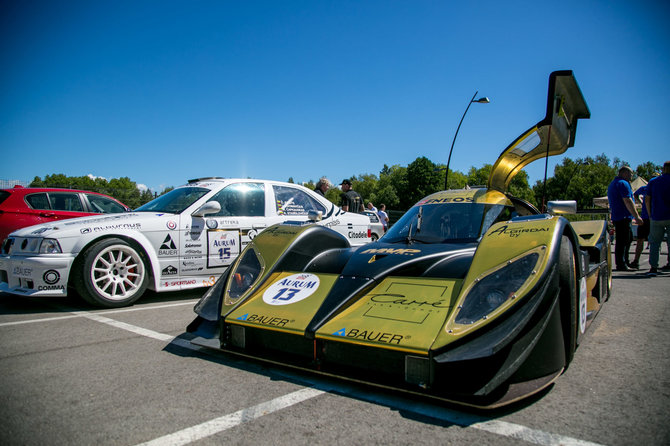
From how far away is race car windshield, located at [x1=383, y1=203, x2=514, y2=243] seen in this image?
3346 millimetres

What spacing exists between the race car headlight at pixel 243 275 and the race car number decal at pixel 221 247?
2062 millimetres

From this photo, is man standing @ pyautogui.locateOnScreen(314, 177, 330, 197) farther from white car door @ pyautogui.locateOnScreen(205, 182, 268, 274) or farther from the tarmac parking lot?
the tarmac parking lot

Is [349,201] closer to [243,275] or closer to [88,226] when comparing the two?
[88,226]

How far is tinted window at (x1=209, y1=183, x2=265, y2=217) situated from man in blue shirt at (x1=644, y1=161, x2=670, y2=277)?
6154 millimetres

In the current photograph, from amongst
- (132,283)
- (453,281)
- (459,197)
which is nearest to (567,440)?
(453,281)

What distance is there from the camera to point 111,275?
4.59 meters

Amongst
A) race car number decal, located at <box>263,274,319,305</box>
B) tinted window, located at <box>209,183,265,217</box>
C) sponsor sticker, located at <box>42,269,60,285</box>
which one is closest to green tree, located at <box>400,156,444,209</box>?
tinted window, located at <box>209,183,265,217</box>

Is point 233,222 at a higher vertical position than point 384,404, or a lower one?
higher

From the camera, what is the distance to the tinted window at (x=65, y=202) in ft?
23.5

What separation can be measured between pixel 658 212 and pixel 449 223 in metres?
5.36

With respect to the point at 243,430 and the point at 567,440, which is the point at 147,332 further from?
the point at 567,440

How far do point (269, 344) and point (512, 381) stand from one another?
4.31ft

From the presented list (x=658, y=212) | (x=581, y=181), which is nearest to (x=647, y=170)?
(x=581, y=181)

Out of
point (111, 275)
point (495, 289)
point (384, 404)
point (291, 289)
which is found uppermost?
point (495, 289)
